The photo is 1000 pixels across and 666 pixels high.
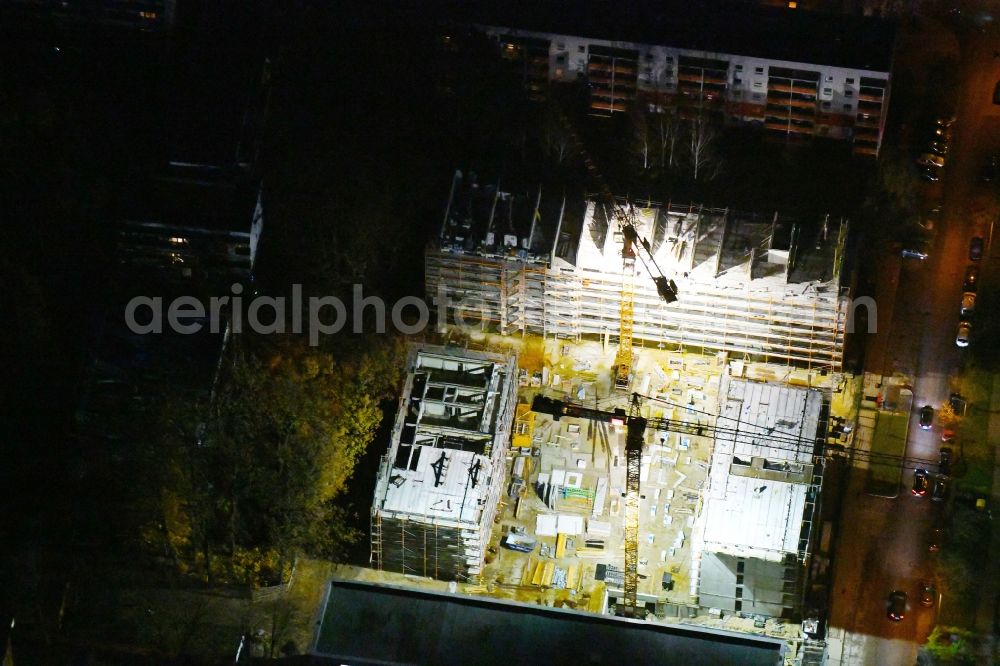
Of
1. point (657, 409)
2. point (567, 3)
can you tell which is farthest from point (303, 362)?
point (567, 3)

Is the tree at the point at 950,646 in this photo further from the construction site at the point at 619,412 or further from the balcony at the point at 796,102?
the balcony at the point at 796,102

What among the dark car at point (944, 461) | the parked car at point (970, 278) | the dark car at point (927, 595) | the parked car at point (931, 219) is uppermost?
the parked car at point (931, 219)

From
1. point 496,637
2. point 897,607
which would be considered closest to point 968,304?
point 897,607

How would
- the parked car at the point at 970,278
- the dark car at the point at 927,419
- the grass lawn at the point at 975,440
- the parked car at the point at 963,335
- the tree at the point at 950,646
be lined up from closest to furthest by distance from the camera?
the tree at the point at 950,646 < the grass lawn at the point at 975,440 < the dark car at the point at 927,419 < the parked car at the point at 963,335 < the parked car at the point at 970,278

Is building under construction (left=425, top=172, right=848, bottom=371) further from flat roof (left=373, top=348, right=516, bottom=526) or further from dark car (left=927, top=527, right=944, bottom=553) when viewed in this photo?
dark car (left=927, top=527, right=944, bottom=553)

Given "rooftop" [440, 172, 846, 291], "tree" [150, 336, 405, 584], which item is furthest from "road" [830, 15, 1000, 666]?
"tree" [150, 336, 405, 584]

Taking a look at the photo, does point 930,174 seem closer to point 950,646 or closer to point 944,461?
point 944,461

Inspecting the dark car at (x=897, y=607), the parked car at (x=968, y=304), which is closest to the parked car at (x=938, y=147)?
the parked car at (x=968, y=304)

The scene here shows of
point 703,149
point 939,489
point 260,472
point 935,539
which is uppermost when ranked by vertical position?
point 703,149
